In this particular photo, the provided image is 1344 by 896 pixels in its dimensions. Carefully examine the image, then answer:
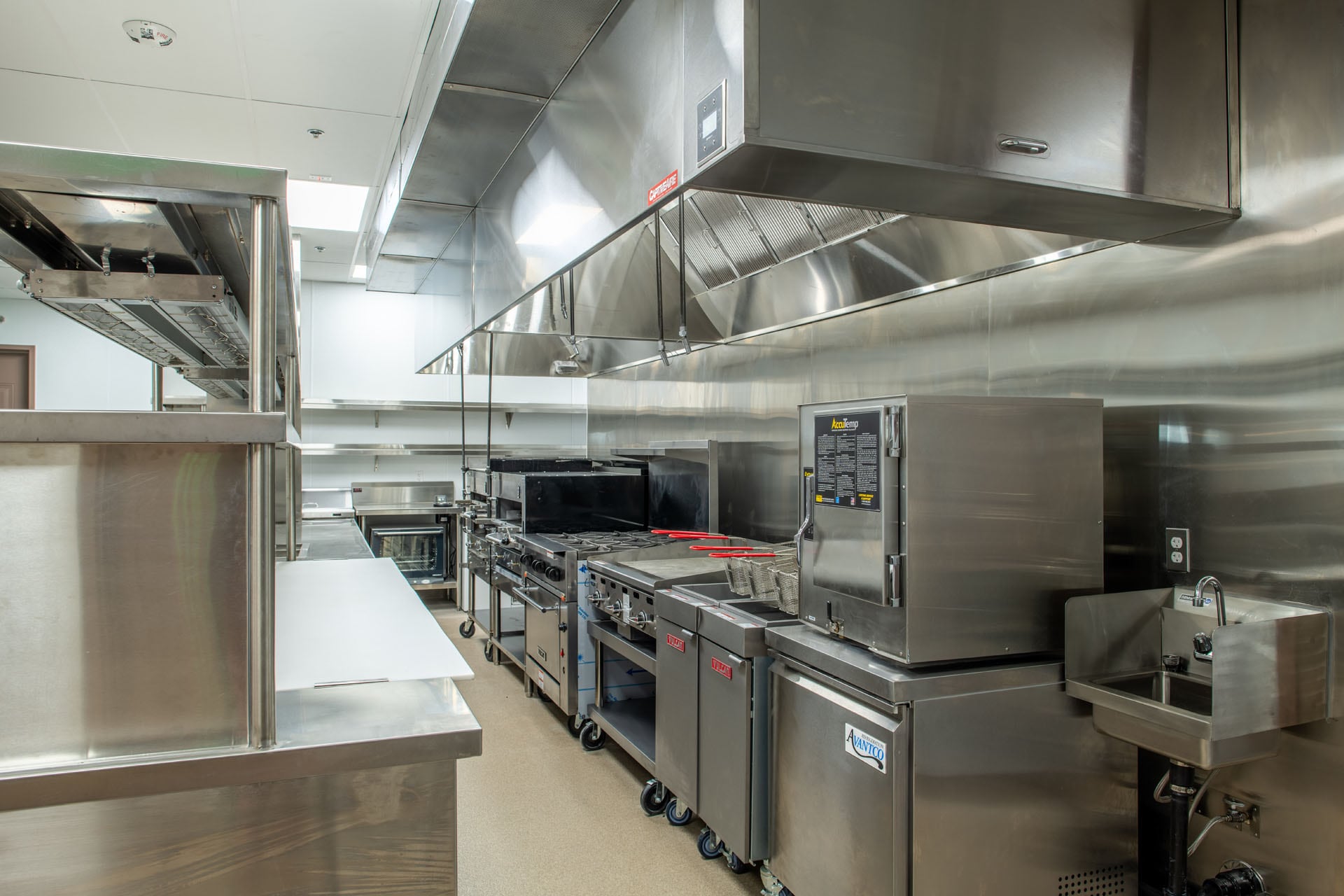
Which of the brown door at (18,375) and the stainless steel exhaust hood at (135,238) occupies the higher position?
the brown door at (18,375)

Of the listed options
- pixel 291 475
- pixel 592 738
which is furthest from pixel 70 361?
pixel 592 738

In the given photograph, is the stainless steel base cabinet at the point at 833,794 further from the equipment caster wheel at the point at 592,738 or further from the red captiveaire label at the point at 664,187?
the equipment caster wheel at the point at 592,738

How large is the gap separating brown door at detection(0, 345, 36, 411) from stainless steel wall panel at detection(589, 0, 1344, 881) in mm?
7678

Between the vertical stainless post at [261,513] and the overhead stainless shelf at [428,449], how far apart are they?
6138 mm

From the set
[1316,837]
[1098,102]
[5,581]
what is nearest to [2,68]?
[5,581]

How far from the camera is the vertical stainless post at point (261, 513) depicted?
3.23 ft

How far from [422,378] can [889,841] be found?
21.1ft

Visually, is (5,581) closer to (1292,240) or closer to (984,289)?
(1292,240)

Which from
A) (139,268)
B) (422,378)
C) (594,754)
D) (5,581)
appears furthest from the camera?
(422,378)

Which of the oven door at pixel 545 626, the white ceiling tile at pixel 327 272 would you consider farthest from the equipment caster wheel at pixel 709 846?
the white ceiling tile at pixel 327 272

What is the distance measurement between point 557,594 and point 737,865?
1646mm

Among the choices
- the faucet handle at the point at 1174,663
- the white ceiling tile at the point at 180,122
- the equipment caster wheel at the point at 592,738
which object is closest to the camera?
the faucet handle at the point at 1174,663

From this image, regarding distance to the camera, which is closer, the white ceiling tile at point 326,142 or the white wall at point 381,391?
the white ceiling tile at point 326,142

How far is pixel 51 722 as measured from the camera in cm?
96
